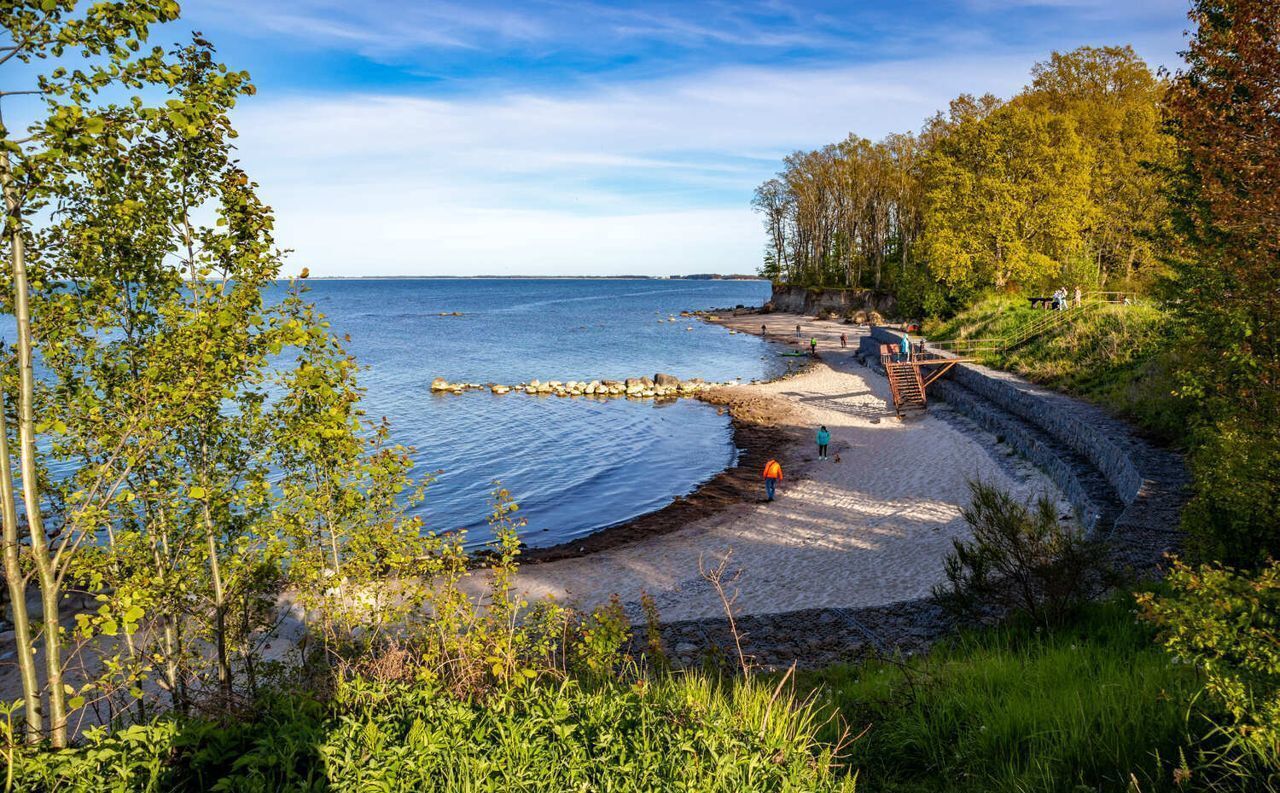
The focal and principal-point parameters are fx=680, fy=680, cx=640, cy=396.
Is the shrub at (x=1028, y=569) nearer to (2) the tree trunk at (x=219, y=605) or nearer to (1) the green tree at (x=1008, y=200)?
(2) the tree trunk at (x=219, y=605)

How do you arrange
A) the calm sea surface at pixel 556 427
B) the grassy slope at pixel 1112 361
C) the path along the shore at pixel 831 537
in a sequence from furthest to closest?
the calm sea surface at pixel 556 427
the grassy slope at pixel 1112 361
the path along the shore at pixel 831 537

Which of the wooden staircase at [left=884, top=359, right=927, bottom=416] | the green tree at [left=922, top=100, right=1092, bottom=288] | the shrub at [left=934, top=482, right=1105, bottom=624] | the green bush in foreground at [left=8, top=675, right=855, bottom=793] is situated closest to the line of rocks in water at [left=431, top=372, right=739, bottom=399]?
the wooden staircase at [left=884, top=359, right=927, bottom=416]

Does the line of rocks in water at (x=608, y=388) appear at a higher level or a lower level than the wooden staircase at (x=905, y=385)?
lower

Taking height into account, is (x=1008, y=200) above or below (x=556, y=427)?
above

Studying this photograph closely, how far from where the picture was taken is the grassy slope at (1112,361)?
58.6 ft

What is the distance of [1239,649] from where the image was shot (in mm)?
4430

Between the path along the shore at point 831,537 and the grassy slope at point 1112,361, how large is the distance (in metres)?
3.18

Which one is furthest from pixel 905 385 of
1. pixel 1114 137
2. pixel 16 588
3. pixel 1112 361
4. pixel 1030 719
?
pixel 16 588

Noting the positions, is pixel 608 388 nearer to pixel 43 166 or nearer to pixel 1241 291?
pixel 1241 291

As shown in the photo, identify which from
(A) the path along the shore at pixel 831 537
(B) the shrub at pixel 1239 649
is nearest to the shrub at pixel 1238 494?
(B) the shrub at pixel 1239 649

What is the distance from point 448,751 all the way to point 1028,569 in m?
8.13

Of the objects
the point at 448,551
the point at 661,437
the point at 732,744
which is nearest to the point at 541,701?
the point at 732,744

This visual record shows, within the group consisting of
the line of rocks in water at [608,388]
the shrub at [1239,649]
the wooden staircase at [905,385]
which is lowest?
the line of rocks in water at [608,388]

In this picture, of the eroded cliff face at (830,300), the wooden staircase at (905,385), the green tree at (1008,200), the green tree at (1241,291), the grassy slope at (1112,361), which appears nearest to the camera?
the green tree at (1241,291)
